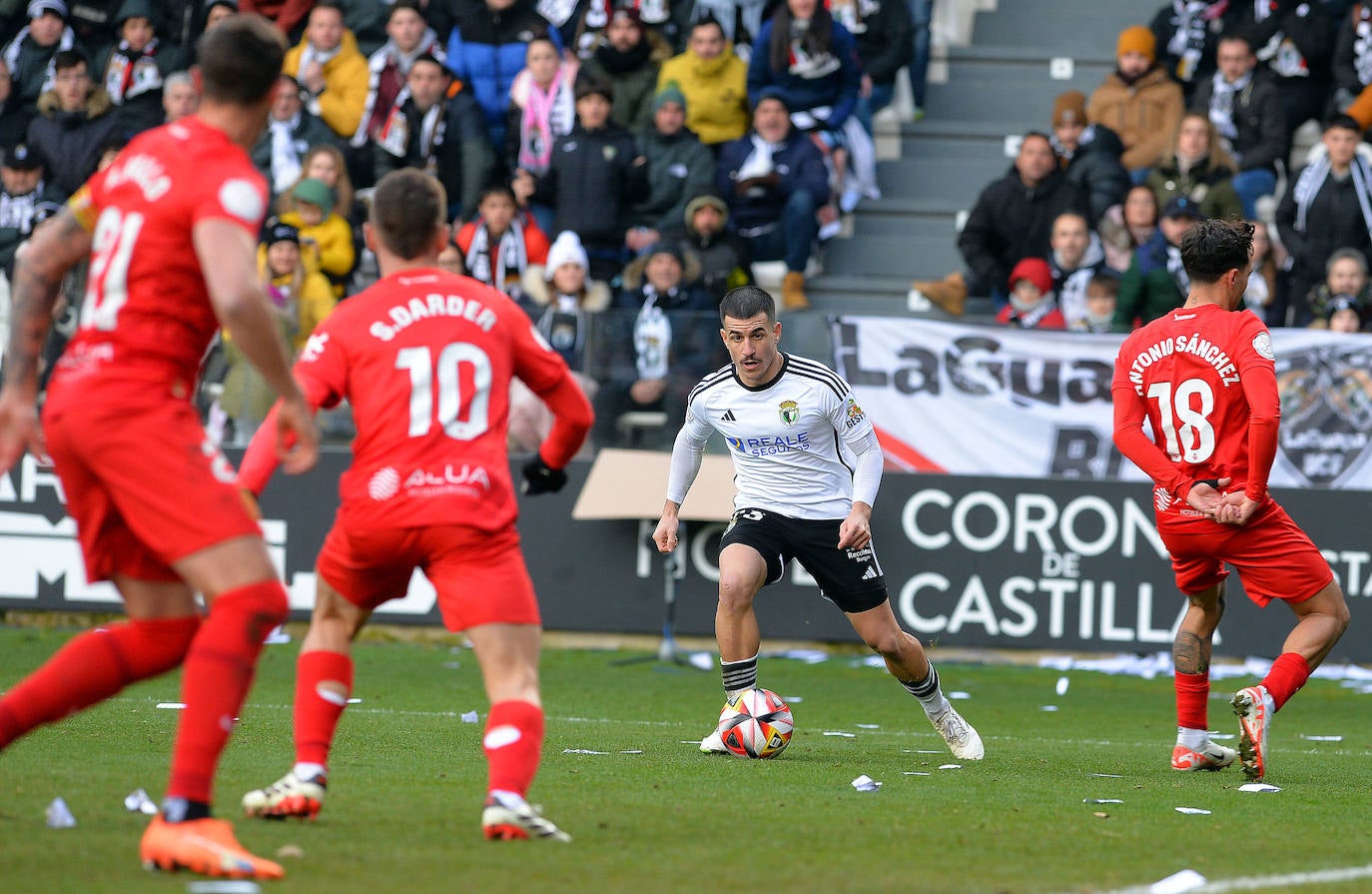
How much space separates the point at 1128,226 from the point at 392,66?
677 cm

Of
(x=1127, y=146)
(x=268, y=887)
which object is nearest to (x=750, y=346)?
(x=268, y=887)

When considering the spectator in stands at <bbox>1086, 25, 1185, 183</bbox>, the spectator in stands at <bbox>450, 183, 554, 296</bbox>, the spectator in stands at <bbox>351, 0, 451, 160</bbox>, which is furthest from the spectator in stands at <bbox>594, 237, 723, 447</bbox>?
the spectator in stands at <bbox>1086, 25, 1185, 183</bbox>

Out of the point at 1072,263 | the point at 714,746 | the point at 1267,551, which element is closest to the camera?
Result: the point at 1267,551

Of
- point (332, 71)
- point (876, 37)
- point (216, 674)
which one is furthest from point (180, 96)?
point (216, 674)

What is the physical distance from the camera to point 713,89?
1633 cm

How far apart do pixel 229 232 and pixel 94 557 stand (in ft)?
3.28

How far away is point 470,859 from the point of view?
16.1ft

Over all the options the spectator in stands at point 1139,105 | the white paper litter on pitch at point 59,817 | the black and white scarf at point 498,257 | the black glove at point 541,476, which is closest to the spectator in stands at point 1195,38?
the spectator in stands at point 1139,105

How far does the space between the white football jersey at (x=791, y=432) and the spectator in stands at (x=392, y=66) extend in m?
8.99

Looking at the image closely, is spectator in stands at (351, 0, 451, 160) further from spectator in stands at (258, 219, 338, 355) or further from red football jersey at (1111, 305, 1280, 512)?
red football jersey at (1111, 305, 1280, 512)

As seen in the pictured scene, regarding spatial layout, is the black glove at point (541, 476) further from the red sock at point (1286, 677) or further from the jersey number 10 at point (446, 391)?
the red sock at point (1286, 677)

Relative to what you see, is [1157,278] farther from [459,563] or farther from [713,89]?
[459,563]

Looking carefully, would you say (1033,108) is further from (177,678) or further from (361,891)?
(361,891)

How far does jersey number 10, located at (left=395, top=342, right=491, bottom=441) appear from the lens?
5258 millimetres
